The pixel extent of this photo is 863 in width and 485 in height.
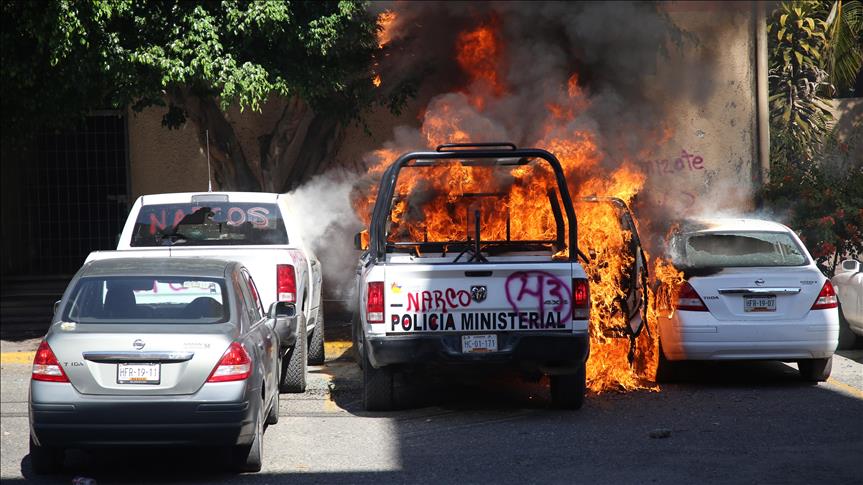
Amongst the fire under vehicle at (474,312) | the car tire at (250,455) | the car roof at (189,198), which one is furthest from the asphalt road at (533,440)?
the car roof at (189,198)

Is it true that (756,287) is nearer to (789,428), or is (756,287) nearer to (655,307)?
(655,307)

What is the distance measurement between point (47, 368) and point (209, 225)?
12.8ft

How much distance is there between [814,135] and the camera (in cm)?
2030

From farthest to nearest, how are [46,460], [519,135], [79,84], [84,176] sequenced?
[84,176], [519,135], [79,84], [46,460]

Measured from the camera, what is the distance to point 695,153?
16.1 metres

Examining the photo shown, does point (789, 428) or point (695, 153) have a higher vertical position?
point (695, 153)

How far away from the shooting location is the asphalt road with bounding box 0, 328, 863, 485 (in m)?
7.16

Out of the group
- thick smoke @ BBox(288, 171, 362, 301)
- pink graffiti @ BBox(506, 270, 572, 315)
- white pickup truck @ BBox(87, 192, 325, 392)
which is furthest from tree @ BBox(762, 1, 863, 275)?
thick smoke @ BBox(288, 171, 362, 301)

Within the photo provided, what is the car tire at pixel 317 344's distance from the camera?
1212 centimetres

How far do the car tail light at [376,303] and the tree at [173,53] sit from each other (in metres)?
4.00

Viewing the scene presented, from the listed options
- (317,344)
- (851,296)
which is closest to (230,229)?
(317,344)

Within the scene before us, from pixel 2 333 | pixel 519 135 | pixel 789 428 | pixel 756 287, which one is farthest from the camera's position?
pixel 2 333

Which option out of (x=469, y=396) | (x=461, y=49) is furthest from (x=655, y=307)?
(x=461, y=49)

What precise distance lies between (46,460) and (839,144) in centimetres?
1462
